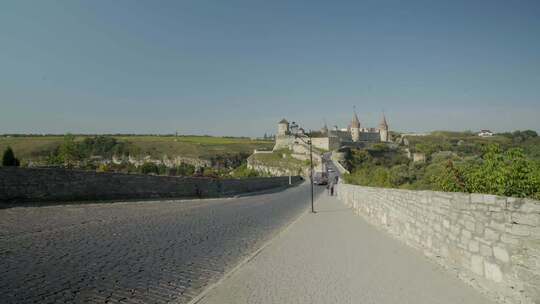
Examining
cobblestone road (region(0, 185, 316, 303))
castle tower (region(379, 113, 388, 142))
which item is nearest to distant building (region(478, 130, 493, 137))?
castle tower (region(379, 113, 388, 142))

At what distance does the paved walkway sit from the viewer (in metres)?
5.71

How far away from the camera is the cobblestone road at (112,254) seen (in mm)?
5590

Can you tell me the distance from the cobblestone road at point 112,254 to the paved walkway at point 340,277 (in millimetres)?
619

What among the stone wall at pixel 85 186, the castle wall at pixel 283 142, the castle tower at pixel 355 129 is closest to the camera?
the stone wall at pixel 85 186

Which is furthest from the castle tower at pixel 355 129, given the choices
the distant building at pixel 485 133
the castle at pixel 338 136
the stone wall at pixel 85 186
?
the stone wall at pixel 85 186

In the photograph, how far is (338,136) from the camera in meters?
150

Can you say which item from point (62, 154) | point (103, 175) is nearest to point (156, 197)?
point (103, 175)

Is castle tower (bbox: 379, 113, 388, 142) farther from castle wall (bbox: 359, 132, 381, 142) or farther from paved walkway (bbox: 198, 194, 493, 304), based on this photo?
paved walkway (bbox: 198, 194, 493, 304)

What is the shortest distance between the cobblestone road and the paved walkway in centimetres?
62

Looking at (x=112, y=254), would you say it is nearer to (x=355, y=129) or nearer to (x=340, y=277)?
(x=340, y=277)

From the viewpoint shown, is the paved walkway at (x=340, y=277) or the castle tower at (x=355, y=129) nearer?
the paved walkway at (x=340, y=277)

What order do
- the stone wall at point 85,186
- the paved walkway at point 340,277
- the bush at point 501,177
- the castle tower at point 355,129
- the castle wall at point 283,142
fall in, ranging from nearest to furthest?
the paved walkway at point 340,277
the bush at point 501,177
the stone wall at point 85,186
the castle wall at point 283,142
the castle tower at point 355,129

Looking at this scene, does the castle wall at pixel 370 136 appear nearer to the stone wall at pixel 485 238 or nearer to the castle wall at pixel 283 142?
the castle wall at pixel 283 142

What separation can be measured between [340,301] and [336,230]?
7.62 m
